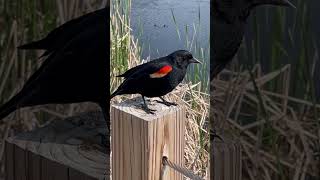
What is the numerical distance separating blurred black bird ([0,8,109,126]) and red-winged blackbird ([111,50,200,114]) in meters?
0.18

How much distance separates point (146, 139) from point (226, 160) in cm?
18

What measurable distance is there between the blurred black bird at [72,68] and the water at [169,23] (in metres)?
0.29

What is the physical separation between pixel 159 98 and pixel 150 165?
7.7 inches

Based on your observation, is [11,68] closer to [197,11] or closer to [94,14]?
[94,14]

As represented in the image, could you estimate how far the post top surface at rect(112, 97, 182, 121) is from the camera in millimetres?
1037

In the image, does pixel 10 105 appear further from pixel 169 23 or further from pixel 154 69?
pixel 169 23

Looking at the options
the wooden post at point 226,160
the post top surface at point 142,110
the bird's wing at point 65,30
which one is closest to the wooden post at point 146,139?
the post top surface at point 142,110

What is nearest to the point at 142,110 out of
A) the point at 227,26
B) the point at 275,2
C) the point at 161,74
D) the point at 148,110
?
the point at 148,110

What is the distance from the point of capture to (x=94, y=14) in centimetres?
99

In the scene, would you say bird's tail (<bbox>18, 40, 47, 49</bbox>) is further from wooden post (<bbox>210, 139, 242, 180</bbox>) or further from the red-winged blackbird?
wooden post (<bbox>210, 139, 242, 180</bbox>)

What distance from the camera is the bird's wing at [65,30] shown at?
990 millimetres

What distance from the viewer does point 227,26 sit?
99cm

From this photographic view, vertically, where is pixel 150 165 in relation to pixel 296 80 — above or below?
below

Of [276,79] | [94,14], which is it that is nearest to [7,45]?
[94,14]
